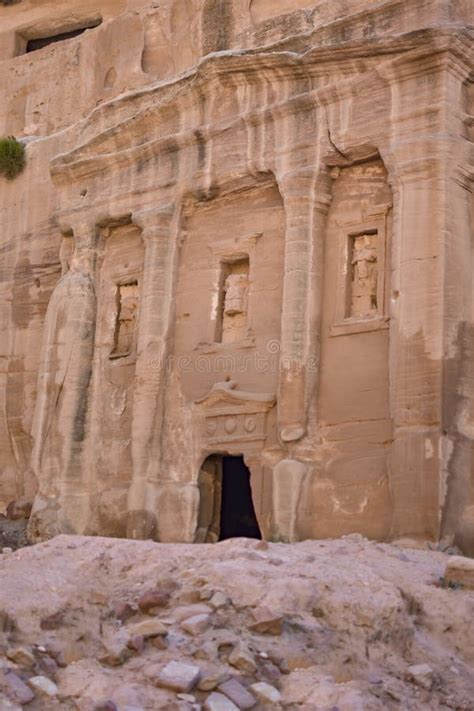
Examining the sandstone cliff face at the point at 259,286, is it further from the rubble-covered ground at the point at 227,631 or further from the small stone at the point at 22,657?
the small stone at the point at 22,657

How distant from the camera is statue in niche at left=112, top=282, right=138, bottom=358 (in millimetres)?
17875

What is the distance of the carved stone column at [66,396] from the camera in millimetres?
17250

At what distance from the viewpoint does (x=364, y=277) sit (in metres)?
14.8

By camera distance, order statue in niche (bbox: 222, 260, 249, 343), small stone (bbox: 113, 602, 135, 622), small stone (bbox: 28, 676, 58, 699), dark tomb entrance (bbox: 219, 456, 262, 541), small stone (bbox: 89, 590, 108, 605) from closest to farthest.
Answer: small stone (bbox: 28, 676, 58, 699) < small stone (bbox: 113, 602, 135, 622) < small stone (bbox: 89, 590, 108, 605) < statue in niche (bbox: 222, 260, 249, 343) < dark tomb entrance (bbox: 219, 456, 262, 541)

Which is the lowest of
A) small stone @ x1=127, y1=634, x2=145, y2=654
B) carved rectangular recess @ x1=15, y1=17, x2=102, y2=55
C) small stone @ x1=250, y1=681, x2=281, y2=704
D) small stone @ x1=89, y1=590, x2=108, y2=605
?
small stone @ x1=250, y1=681, x2=281, y2=704

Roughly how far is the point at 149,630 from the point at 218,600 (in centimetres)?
80

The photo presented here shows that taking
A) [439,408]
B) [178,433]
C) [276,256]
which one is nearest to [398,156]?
[276,256]

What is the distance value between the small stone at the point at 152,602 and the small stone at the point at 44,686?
1.50 metres

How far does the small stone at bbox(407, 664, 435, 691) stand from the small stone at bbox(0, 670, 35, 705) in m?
2.93

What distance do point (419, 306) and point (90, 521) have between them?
6337 millimetres

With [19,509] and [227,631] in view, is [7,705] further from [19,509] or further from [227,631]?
[19,509]

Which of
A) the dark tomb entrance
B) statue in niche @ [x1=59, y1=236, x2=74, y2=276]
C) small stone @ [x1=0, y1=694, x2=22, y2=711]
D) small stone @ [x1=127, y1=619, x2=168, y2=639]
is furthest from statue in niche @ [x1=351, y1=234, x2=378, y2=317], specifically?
small stone @ [x1=0, y1=694, x2=22, y2=711]

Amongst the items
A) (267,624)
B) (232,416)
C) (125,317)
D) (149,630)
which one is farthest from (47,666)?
(125,317)

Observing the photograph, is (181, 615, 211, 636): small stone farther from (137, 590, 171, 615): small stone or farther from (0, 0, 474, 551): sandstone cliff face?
(0, 0, 474, 551): sandstone cliff face
